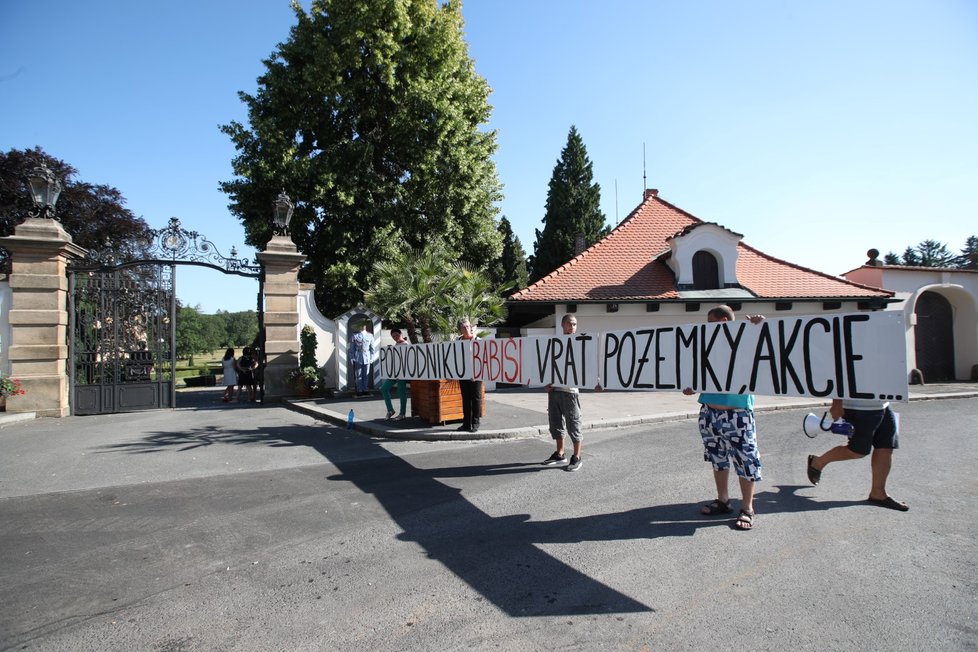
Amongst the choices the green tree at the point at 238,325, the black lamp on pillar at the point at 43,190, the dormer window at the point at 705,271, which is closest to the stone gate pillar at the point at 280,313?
the black lamp on pillar at the point at 43,190

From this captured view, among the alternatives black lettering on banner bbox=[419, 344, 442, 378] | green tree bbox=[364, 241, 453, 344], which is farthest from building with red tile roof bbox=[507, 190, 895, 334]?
black lettering on banner bbox=[419, 344, 442, 378]

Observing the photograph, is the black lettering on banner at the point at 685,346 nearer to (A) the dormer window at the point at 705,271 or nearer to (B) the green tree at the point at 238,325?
(A) the dormer window at the point at 705,271

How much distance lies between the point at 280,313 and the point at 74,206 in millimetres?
A: 15282

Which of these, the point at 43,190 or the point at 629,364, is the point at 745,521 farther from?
the point at 43,190

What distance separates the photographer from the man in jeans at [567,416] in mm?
6588

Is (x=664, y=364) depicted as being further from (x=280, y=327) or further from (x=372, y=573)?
(x=280, y=327)

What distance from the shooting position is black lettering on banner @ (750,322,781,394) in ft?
14.6

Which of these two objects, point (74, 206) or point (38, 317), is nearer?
point (38, 317)

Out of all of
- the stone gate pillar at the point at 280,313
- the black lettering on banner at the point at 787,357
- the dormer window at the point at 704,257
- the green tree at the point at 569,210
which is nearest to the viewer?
the black lettering on banner at the point at 787,357

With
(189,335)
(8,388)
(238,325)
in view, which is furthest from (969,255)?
(238,325)

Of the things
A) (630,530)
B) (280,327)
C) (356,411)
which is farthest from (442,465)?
(280,327)

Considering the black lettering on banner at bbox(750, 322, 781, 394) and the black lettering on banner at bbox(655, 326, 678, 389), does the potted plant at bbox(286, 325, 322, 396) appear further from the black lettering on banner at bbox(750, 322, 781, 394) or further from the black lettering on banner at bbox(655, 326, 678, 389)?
the black lettering on banner at bbox(750, 322, 781, 394)

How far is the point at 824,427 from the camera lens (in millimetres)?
5289

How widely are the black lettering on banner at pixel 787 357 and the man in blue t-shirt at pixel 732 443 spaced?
25 cm
